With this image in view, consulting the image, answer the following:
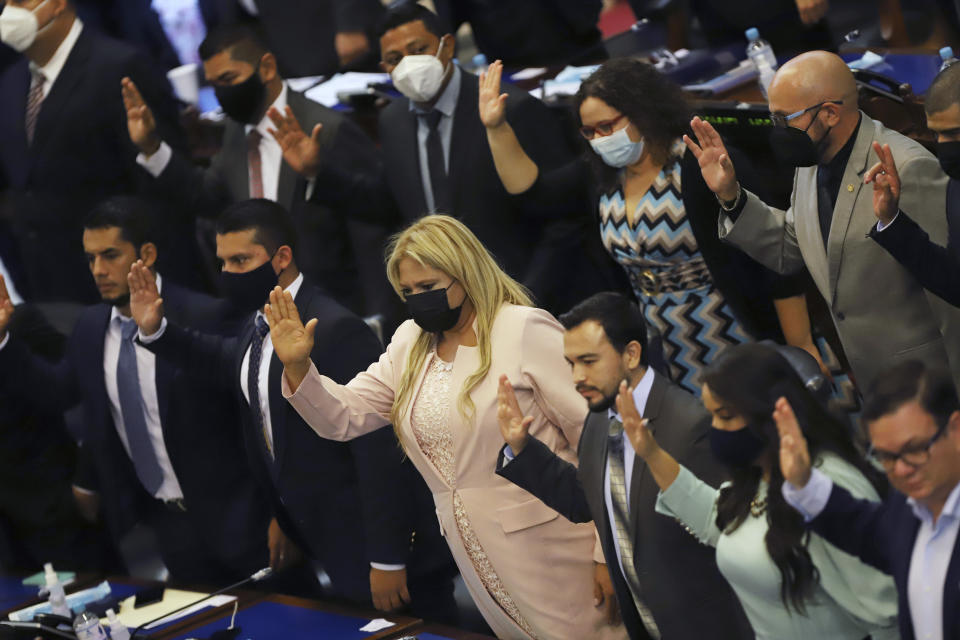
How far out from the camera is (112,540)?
17.9 ft

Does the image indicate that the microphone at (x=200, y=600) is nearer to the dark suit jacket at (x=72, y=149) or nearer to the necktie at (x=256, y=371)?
the necktie at (x=256, y=371)

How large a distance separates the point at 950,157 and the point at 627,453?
939 mm

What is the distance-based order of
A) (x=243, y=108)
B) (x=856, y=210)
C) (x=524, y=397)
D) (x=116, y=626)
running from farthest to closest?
(x=243, y=108)
(x=116, y=626)
(x=524, y=397)
(x=856, y=210)

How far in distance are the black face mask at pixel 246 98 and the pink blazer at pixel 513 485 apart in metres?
1.57

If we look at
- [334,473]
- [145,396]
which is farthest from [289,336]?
[145,396]

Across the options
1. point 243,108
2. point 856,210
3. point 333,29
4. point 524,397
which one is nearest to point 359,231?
point 243,108

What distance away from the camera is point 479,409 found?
12.4 feet

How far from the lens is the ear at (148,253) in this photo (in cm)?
503

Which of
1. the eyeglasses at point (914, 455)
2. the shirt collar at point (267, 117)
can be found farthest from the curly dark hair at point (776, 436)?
the shirt collar at point (267, 117)

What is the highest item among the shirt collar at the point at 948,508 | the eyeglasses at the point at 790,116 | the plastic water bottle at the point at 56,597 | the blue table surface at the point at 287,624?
the eyeglasses at the point at 790,116

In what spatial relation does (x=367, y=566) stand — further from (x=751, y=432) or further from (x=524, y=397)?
(x=751, y=432)

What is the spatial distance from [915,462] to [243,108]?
10.1 ft

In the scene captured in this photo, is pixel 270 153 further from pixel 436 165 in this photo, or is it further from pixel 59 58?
pixel 59 58

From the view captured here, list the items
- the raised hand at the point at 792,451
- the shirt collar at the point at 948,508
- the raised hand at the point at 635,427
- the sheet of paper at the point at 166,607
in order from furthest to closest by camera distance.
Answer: the sheet of paper at the point at 166,607 < the raised hand at the point at 635,427 < the raised hand at the point at 792,451 < the shirt collar at the point at 948,508
